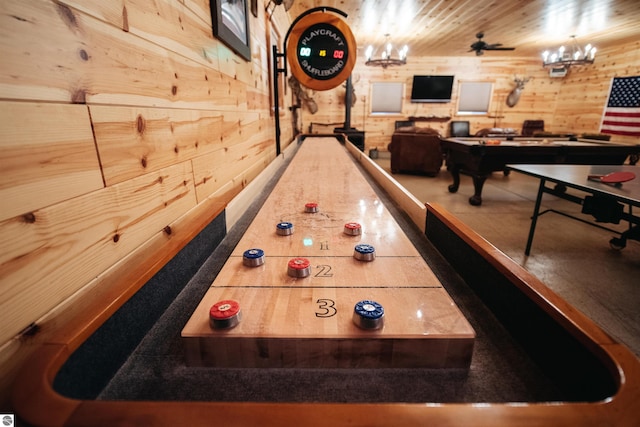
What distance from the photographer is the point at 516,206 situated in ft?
15.6

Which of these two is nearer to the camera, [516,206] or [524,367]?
[524,367]

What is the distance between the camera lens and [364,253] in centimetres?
92

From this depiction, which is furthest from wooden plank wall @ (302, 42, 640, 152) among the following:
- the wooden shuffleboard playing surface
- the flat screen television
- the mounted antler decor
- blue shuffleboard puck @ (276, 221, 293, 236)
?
the wooden shuffleboard playing surface

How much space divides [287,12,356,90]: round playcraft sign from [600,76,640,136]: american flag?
31.8 feet

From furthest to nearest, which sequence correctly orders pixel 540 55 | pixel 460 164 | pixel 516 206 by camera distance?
pixel 540 55
pixel 460 164
pixel 516 206

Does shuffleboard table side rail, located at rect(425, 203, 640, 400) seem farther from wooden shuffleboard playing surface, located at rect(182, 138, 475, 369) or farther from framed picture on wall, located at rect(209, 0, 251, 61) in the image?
framed picture on wall, located at rect(209, 0, 251, 61)

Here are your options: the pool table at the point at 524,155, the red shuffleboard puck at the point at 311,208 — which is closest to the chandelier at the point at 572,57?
the pool table at the point at 524,155

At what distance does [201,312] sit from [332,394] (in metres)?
0.33

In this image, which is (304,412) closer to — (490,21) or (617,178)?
(617,178)

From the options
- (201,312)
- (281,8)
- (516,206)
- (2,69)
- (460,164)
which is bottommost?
(516,206)

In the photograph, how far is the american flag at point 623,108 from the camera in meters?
7.99

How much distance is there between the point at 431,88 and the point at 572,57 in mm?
3488

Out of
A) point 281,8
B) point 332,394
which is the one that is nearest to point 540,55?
point 281,8

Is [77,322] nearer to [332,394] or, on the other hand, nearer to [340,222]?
[332,394]
